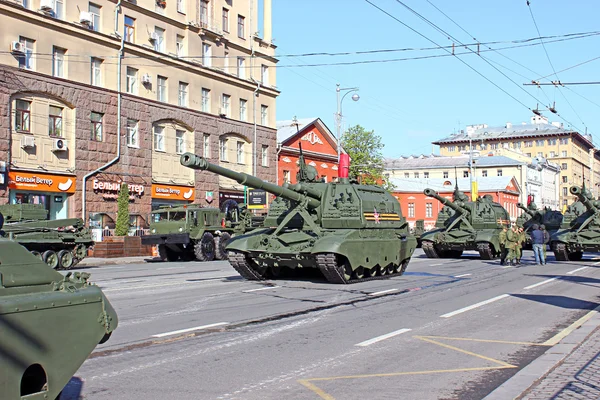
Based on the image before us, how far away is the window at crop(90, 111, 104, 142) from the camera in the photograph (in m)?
33.3

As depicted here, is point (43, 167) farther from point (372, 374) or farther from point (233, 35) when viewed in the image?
point (372, 374)

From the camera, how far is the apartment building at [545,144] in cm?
11100

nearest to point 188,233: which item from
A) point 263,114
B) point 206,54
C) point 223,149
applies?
point 223,149

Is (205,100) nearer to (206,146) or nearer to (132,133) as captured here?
(206,146)

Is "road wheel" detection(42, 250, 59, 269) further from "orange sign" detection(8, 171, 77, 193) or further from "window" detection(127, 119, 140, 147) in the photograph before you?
"window" detection(127, 119, 140, 147)

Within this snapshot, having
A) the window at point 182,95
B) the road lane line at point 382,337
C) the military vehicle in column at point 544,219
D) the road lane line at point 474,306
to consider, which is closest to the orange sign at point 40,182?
the window at point 182,95

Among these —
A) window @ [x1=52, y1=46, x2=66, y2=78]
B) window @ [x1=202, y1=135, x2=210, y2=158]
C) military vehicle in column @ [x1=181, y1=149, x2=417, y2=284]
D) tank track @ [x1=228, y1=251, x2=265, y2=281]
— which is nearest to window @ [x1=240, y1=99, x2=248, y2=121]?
window @ [x1=202, y1=135, x2=210, y2=158]

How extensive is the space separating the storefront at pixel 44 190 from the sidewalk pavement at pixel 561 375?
2538 cm

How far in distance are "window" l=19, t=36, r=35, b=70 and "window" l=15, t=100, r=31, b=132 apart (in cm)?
149

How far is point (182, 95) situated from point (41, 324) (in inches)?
1401

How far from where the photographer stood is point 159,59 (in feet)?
122

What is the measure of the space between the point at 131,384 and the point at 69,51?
28.1 metres

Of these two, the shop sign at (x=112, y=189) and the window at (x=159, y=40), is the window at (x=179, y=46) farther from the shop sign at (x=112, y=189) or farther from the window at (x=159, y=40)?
the shop sign at (x=112, y=189)

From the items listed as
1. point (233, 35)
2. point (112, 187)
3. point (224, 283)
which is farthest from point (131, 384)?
point (233, 35)
